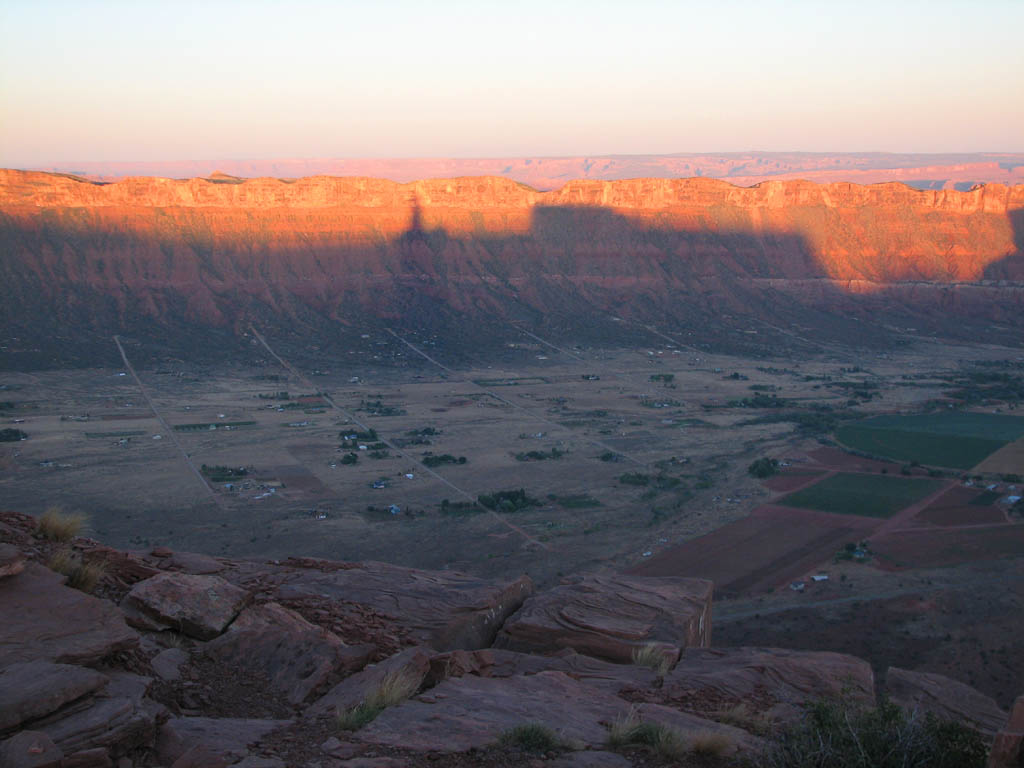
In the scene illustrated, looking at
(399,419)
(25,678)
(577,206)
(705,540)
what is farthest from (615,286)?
(25,678)

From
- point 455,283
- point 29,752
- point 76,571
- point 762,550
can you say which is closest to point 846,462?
point 762,550

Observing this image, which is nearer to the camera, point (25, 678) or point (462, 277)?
point (25, 678)

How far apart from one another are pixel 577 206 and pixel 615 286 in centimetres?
1096

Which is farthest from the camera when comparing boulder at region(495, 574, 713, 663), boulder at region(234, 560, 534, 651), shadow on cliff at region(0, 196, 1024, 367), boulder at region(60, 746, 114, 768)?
shadow on cliff at region(0, 196, 1024, 367)

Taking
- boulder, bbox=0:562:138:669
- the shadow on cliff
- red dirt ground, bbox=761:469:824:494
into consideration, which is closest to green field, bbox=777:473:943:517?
red dirt ground, bbox=761:469:824:494

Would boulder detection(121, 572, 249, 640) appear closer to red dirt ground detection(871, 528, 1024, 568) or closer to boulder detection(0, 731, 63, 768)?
boulder detection(0, 731, 63, 768)

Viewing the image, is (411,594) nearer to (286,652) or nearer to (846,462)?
(286,652)

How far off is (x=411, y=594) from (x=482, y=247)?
7784cm

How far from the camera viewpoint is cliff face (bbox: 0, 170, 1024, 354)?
243 feet

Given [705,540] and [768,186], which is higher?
[768,186]

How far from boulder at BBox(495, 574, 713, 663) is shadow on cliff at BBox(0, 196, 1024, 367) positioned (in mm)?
57942

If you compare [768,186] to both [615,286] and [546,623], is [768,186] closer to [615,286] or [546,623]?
[615,286]

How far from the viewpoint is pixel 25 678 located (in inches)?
252

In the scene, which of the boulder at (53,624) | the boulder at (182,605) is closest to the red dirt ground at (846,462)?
the boulder at (182,605)
